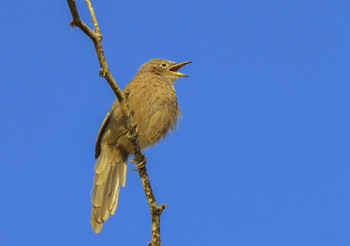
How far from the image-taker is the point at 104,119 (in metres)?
7.14

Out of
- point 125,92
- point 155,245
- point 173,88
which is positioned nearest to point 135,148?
point 125,92

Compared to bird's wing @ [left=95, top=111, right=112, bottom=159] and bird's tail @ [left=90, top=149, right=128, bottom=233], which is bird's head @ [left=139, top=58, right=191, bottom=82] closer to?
bird's wing @ [left=95, top=111, right=112, bottom=159]

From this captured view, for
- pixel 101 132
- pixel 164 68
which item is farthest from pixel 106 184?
pixel 164 68

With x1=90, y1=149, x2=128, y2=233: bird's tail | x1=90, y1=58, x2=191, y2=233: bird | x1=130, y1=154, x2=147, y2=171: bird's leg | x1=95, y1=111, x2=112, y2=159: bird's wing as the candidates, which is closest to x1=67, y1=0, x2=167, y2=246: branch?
x1=130, y1=154, x2=147, y2=171: bird's leg

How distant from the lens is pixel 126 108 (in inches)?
204

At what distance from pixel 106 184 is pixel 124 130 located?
2.65 feet

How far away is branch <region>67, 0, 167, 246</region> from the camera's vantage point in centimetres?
450

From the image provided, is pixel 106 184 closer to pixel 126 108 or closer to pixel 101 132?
pixel 101 132

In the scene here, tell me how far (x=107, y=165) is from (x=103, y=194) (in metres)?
Answer: 0.54

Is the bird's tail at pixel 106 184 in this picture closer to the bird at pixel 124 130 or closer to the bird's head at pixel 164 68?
the bird at pixel 124 130

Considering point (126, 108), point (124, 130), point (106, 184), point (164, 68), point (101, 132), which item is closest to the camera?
point (126, 108)

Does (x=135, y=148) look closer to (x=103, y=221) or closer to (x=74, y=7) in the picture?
(x=103, y=221)

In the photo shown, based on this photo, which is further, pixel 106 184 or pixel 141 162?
pixel 106 184

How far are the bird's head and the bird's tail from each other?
153 centimetres
